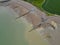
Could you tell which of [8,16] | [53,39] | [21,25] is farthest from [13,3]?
[53,39]

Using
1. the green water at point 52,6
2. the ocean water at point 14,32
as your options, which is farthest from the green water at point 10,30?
the green water at point 52,6

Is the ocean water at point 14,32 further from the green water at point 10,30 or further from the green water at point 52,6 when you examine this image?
the green water at point 52,6

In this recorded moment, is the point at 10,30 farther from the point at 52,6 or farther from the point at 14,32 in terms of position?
the point at 52,6

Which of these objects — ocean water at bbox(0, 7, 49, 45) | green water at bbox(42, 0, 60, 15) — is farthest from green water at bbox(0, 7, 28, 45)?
green water at bbox(42, 0, 60, 15)

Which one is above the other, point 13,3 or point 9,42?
point 13,3

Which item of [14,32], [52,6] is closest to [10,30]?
[14,32]

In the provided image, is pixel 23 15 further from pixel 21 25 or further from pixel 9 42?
pixel 9 42
